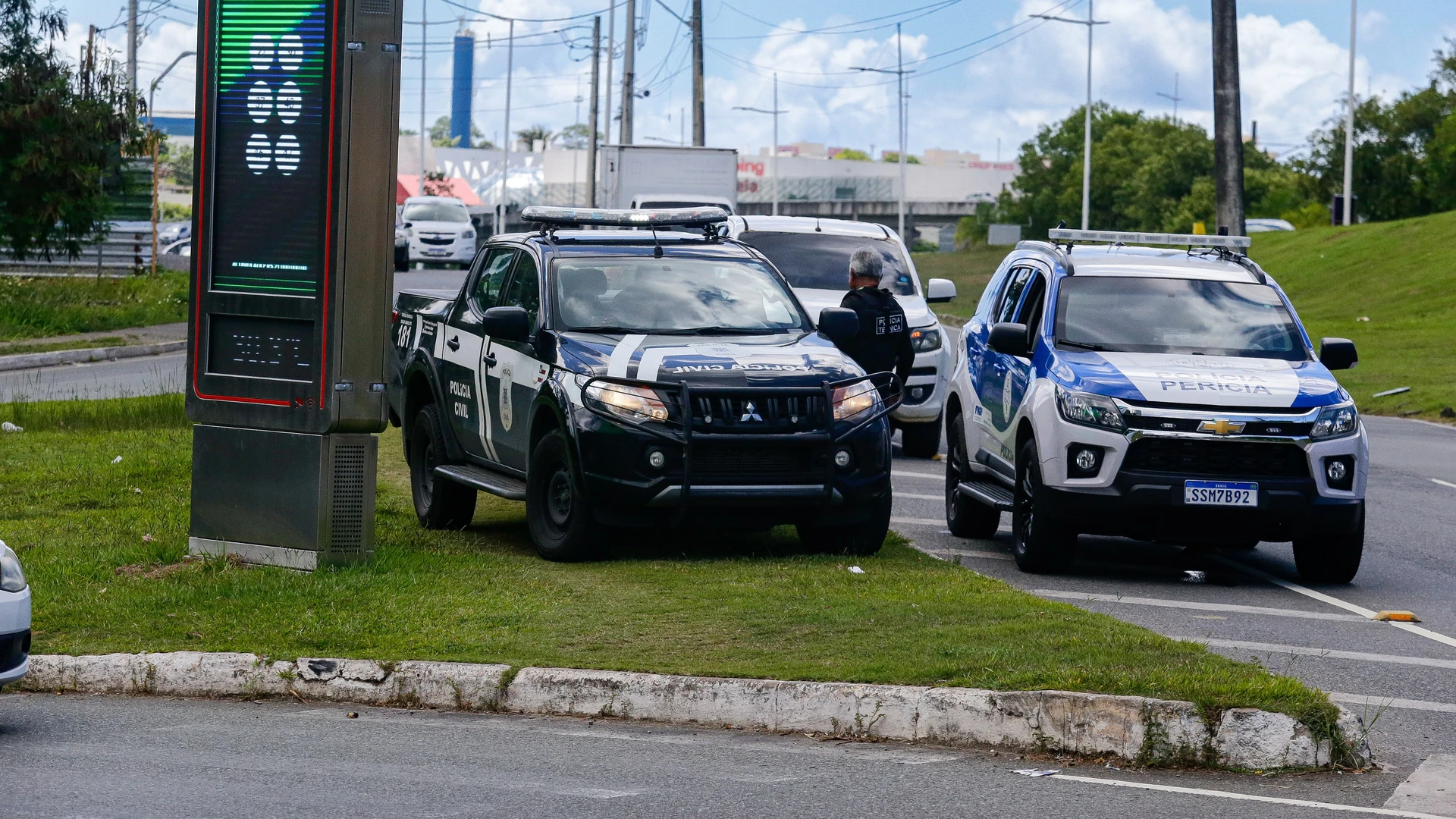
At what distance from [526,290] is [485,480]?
1.19m

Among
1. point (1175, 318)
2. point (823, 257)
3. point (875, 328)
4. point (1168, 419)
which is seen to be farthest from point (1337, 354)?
point (823, 257)

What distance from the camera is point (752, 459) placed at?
9820mm

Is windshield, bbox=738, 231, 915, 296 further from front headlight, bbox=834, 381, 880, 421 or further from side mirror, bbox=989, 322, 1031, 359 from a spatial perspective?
front headlight, bbox=834, 381, 880, 421

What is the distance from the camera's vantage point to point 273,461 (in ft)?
31.9

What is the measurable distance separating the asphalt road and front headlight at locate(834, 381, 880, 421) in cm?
332

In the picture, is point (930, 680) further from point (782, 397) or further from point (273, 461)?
point (273, 461)

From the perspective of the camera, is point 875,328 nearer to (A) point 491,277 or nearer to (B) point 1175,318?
(B) point 1175,318

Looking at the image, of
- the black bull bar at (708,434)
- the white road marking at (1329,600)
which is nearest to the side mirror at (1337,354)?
the white road marking at (1329,600)

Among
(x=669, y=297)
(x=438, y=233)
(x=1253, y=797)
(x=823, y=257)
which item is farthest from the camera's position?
(x=438, y=233)

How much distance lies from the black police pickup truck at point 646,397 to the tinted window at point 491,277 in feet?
0.06

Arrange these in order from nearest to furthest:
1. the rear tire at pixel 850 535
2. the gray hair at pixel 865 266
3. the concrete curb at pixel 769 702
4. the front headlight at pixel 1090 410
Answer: the concrete curb at pixel 769 702, the front headlight at pixel 1090 410, the rear tire at pixel 850 535, the gray hair at pixel 865 266

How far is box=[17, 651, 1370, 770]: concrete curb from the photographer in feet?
21.3

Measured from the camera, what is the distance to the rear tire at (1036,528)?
34.4 feet

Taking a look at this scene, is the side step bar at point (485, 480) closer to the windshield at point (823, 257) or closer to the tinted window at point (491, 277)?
the tinted window at point (491, 277)
